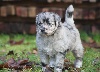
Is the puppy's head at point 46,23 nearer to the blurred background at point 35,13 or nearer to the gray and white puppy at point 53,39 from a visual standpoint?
the gray and white puppy at point 53,39

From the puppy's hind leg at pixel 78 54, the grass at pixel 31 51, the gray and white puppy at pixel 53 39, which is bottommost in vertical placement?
the grass at pixel 31 51

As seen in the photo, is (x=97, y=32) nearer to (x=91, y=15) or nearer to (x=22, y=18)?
(x=91, y=15)

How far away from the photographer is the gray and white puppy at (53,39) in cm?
383

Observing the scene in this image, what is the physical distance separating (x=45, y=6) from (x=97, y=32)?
1.41 metres

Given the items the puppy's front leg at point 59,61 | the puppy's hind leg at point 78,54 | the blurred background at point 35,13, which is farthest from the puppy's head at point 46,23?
the blurred background at point 35,13

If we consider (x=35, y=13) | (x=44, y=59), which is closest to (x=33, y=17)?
(x=35, y=13)

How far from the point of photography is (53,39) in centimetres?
401

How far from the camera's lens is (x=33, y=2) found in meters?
7.87

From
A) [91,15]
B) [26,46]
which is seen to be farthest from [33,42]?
[91,15]

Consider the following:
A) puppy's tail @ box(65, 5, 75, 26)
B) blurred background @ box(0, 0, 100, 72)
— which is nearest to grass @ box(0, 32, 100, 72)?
blurred background @ box(0, 0, 100, 72)

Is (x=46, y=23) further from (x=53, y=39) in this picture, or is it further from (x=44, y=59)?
(x=44, y=59)

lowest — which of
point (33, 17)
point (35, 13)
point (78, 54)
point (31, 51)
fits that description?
point (31, 51)

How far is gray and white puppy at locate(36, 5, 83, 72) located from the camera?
383 centimetres

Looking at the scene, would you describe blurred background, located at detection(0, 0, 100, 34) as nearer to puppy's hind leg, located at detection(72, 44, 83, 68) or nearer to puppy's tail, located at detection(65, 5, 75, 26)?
puppy's tail, located at detection(65, 5, 75, 26)
